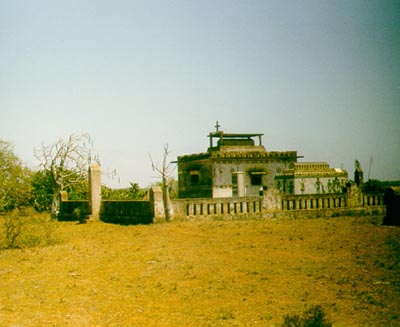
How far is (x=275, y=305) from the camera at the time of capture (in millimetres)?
6570

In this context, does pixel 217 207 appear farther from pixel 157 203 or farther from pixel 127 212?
pixel 127 212

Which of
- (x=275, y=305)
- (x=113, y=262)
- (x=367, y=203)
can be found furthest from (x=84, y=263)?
(x=367, y=203)

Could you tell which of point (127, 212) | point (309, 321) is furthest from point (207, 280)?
point (127, 212)

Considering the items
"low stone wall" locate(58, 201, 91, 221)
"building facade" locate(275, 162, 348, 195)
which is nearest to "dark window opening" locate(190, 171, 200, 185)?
"building facade" locate(275, 162, 348, 195)

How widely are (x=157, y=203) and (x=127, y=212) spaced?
11.5 ft

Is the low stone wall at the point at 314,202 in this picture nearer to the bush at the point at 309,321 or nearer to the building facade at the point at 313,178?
the building facade at the point at 313,178

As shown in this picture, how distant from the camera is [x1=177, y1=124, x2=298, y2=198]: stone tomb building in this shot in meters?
36.0

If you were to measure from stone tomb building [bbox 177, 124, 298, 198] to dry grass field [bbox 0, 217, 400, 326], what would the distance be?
2161 cm

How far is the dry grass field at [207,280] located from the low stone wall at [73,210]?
12.2m

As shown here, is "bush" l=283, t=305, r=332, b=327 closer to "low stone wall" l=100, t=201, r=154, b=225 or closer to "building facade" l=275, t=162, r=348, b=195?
"low stone wall" l=100, t=201, r=154, b=225

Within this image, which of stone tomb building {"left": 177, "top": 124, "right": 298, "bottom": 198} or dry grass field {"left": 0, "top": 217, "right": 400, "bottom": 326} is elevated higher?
→ stone tomb building {"left": 177, "top": 124, "right": 298, "bottom": 198}

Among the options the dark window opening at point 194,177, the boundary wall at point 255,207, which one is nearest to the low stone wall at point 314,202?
the boundary wall at point 255,207

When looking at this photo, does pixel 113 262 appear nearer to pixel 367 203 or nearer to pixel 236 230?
pixel 236 230

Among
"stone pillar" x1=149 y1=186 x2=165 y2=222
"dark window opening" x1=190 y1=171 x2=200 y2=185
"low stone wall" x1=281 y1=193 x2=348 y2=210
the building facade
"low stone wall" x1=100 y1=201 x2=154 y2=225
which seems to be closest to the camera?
"stone pillar" x1=149 y1=186 x2=165 y2=222
